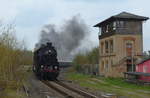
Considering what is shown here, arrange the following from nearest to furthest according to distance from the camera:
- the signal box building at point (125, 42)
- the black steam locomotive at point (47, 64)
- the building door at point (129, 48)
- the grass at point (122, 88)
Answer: the grass at point (122, 88), the black steam locomotive at point (47, 64), the signal box building at point (125, 42), the building door at point (129, 48)

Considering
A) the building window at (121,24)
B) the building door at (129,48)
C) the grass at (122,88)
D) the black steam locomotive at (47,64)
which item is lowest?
the grass at (122,88)

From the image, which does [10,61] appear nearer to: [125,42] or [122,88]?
[122,88]

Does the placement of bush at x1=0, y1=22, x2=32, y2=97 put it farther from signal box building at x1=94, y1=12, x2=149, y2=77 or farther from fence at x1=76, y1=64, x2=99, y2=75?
fence at x1=76, y1=64, x2=99, y2=75

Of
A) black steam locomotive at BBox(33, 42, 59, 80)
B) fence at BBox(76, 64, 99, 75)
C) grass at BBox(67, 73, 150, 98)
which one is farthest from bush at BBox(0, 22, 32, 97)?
fence at BBox(76, 64, 99, 75)

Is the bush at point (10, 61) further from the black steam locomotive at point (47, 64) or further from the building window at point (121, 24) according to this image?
the building window at point (121, 24)

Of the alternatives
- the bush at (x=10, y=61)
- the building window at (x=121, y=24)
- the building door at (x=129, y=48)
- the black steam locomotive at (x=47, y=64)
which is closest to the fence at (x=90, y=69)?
the building door at (x=129, y=48)

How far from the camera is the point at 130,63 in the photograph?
40812 mm

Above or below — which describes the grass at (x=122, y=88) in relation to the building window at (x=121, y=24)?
below

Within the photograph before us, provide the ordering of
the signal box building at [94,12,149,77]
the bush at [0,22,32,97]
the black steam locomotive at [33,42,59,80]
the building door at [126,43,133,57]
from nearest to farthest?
the bush at [0,22,32,97], the black steam locomotive at [33,42,59,80], the signal box building at [94,12,149,77], the building door at [126,43,133,57]

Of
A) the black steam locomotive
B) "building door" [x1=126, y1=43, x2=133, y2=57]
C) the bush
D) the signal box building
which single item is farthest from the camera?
"building door" [x1=126, y1=43, x2=133, y2=57]

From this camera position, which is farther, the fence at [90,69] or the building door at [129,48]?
the fence at [90,69]

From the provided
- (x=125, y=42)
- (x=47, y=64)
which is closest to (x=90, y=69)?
(x=125, y=42)

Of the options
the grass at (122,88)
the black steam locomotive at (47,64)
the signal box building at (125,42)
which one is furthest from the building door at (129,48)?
the black steam locomotive at (47,64)

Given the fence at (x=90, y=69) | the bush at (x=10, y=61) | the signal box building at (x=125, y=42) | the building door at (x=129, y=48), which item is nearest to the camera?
the bush at (x=10, y=61)
